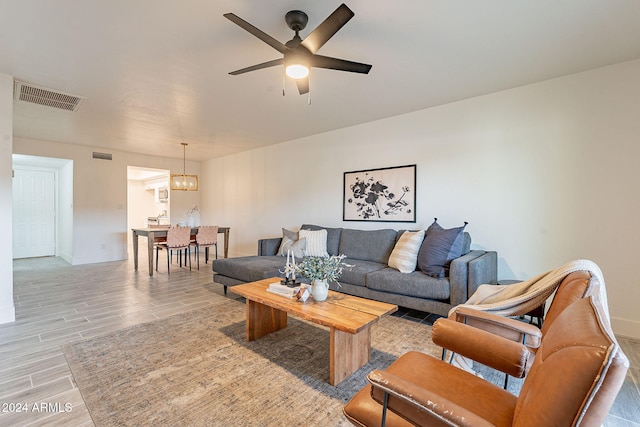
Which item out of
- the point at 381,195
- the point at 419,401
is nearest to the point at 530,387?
the point at 419,401

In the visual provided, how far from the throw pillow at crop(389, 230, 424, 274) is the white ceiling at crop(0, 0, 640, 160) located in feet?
5.55

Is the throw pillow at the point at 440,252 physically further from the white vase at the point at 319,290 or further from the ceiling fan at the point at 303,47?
the ceiling fan at the point at 303,47

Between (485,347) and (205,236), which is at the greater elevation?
(205,236)

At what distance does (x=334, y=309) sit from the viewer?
2107 millimetres

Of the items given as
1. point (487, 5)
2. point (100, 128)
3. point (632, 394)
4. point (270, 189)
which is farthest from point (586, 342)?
point (100, 128)

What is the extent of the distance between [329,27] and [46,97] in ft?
12.4

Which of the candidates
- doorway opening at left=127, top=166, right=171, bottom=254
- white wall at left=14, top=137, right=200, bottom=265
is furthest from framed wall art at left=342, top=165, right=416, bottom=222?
doorway opening at left=127, top=166, right=171, bottom=254

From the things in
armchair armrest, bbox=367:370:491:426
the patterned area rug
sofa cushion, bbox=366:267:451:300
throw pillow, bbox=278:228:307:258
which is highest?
throw pillow, bbox=278:228:307:258

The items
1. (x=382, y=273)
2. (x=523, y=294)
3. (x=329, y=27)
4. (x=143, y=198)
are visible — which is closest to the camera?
(x=329, y=27)

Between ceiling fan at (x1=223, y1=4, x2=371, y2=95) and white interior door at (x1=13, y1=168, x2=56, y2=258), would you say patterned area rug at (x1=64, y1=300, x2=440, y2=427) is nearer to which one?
ceiling fan at (x1=223, y1=4, x2=371, y2=95)

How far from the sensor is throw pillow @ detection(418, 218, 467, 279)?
2.98 m

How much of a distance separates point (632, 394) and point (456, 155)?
8.48 ft

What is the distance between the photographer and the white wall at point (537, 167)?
266 centimetres

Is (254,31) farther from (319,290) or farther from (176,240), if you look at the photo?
(176,240)
